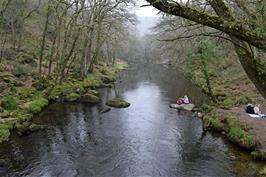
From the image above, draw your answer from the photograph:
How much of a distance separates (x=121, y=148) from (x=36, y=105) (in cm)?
1113

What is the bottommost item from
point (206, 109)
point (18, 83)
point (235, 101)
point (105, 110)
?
point (105, 110)

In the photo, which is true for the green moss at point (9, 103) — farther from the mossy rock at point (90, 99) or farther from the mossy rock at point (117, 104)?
the mossy rock at point (117, 104)

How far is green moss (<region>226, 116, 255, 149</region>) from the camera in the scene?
18656 mm

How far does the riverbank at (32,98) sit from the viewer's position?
2130 cm

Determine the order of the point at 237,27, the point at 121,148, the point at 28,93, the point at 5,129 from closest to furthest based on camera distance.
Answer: the point at 237,27
the point at 121,148
the point at 5,129
the point at 28,93

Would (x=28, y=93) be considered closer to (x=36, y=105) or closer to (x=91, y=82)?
(x=36, y=105)

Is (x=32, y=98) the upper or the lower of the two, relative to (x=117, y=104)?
upper

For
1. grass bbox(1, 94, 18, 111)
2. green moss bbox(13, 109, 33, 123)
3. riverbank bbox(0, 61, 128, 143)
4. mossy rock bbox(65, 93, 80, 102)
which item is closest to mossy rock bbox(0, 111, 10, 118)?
riverbank bbox(0, 61, 128, 143)

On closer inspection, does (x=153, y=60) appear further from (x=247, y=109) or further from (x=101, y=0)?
(x=247, y=109)

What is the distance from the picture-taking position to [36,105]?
26734mm

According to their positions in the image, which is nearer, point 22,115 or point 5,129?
point 5,129

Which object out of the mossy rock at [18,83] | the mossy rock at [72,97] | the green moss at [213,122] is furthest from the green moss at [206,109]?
the mossy rock at [18,83]

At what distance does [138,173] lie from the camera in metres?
15.3

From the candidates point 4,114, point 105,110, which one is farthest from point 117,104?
point 4,114
